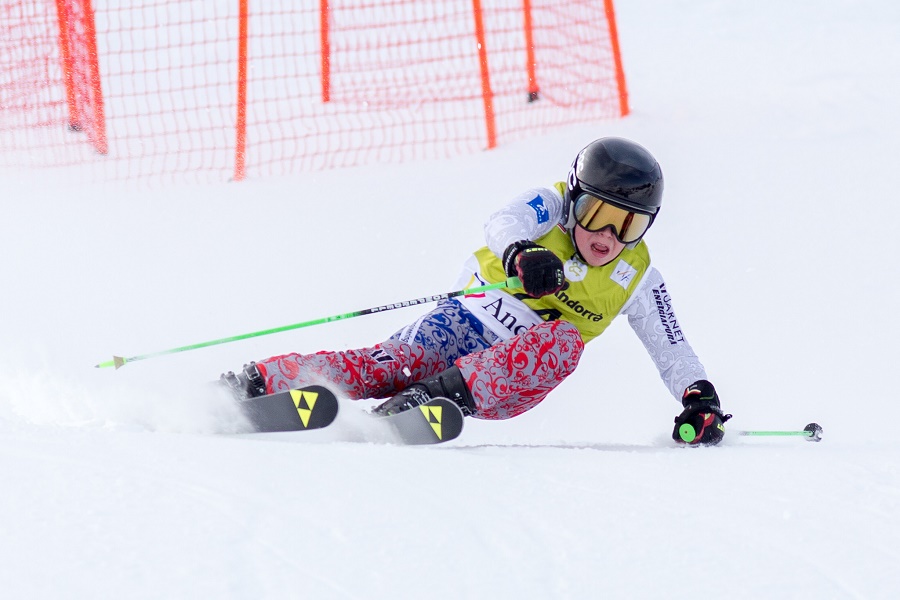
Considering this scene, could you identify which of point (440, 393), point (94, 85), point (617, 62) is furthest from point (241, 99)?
point (440, 393)

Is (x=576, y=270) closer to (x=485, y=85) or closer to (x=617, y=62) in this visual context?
(x=485, y=85)

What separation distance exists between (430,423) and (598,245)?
3.07 ft

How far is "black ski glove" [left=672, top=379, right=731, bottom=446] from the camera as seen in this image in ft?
11.4

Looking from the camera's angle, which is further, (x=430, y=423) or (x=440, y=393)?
(x=440, y=393)

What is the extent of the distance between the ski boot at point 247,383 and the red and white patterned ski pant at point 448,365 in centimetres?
2

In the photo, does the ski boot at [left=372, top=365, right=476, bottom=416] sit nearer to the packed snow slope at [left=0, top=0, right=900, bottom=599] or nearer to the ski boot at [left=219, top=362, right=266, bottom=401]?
the packed snow slope at [left=0, top=0, right=900, bottom=599]

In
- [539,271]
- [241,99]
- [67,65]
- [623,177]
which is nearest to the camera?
[539,271]

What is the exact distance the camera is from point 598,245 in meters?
3.51

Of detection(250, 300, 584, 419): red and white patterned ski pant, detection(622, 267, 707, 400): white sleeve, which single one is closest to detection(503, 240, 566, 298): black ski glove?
detection(250, 300, 584, 419): red and white patterned ski pant

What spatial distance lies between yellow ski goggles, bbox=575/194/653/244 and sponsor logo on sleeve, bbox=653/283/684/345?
12.1 inches

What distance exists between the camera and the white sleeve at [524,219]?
3.41 m

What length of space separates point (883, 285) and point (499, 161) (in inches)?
101

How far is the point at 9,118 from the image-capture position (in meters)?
7.25

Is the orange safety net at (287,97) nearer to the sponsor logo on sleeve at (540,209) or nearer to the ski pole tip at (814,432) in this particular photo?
the sponsor logo on sleeve at (540,209)
